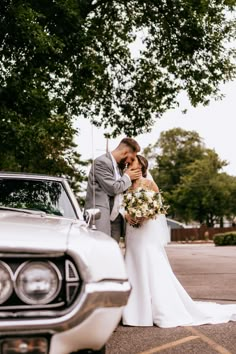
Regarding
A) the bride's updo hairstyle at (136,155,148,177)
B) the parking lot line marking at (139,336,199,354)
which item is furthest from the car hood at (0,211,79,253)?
the bride's updo hairstyle at (136,155,148,177)

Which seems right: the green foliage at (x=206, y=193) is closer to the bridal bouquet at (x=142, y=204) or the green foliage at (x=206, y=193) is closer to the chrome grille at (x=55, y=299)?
the bridal bouquet at (x=142, y=204)

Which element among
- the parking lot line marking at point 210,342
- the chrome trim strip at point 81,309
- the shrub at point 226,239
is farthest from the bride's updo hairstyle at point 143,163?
the shrub at point 226,239

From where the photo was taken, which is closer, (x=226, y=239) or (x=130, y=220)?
(x=130, y=220)

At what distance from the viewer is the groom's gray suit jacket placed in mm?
5930

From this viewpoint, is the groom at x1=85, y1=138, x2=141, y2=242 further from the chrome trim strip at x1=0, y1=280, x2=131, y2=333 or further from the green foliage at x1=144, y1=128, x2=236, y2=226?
the green foliage at x1=144, y1=128, x2=236, y2=226

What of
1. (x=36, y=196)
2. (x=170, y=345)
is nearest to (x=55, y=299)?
(x=36, y=196)

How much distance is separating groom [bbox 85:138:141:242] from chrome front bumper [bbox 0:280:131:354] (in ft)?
10.8

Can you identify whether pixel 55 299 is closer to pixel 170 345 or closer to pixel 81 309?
pixel 81 309

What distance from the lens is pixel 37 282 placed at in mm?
2584

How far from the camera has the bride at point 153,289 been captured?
6.05 m

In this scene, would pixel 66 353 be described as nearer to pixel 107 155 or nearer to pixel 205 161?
pixel 107 155

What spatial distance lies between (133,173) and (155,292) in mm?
1218

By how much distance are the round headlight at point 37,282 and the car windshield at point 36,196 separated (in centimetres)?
166

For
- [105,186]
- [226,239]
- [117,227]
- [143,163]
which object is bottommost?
[117,227]
